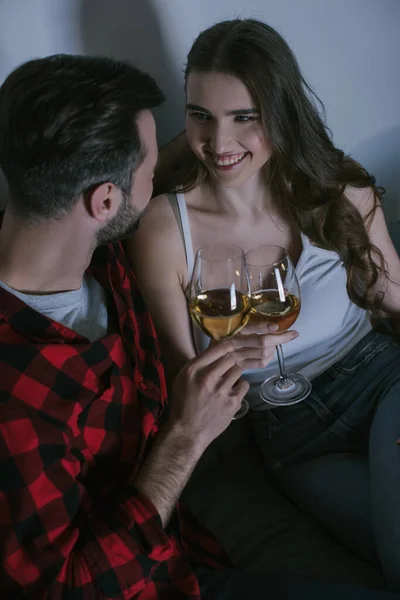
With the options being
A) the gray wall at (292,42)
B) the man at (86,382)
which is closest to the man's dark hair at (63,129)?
the man at (86,382)

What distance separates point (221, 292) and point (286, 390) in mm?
348

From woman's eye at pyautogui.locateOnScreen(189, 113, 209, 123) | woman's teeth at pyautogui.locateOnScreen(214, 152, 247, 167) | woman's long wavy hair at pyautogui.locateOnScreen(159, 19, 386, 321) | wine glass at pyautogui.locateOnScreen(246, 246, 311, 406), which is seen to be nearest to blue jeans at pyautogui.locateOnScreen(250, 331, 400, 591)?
woman's long wavy hair at pyautogui.locateOnScreen(159, 19, 386, 321)

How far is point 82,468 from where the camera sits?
109 cm

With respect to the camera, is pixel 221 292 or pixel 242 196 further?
pixel 242 196

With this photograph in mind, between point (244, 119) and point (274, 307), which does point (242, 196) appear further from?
point (274, 307)

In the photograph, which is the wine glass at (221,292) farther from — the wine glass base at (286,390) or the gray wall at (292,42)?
the gray wall at (292,42)

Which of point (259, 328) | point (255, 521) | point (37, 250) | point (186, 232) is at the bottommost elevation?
point (255, 521)

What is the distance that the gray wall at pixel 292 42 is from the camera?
138 cm

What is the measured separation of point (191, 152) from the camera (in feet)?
5.01

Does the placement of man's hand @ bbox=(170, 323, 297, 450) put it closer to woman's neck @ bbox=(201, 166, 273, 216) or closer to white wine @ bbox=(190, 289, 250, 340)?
white wine @ bbox=(190, 289, 250, 340)

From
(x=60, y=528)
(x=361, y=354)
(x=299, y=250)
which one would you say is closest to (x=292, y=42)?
(x=299, y=250)

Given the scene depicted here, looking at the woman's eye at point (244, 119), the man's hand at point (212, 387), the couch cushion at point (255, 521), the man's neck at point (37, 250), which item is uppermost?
the woman's eye at point (244, 119)

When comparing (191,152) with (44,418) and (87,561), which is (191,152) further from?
(87,561)

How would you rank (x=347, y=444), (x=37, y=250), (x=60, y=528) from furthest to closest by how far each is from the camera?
(x=347, y=444), (x=37, y=250), (x=60, y=528)
